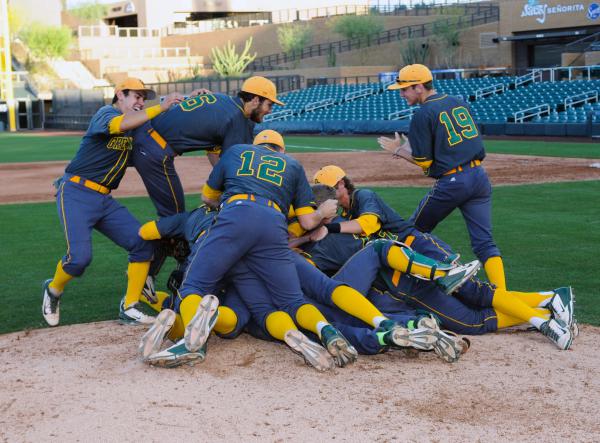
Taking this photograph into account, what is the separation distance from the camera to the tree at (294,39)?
61812 millimetres

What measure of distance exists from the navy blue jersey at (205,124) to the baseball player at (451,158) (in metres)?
1.43

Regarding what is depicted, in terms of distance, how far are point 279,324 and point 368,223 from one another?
50.3 inches

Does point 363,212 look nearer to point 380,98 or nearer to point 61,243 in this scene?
point 61,243

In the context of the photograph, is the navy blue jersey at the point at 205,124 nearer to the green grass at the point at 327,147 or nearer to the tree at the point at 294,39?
the green grass at the point at 327,147

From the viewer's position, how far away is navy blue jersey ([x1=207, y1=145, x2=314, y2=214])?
5.57 meters

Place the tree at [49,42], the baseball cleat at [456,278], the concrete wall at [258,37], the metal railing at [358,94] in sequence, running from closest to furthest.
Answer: the baseball cleat at [456,278]
the metal railing at [358,94]
the concrete wall at [258,37]
the tree at [49,42]

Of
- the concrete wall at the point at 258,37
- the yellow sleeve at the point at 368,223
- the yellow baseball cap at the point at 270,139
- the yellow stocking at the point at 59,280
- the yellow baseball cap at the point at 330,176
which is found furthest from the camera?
the concrete wall at the point at 258,37

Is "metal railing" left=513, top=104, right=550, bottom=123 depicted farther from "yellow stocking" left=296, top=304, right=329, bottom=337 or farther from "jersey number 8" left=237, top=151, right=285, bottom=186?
"yellow stocking" left=296, top=304, right=329, bottom=337

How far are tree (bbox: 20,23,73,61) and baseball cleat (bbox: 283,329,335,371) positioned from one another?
6455 cm

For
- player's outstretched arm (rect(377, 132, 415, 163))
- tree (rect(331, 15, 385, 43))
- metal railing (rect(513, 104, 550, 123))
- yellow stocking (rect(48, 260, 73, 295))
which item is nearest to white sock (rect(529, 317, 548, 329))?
player's outstretched arm (rect(377, 132, 415, 163))

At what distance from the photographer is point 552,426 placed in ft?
14.2

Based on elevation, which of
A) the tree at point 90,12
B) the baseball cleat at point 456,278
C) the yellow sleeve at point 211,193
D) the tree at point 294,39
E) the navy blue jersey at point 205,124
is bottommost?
the baseball cleat at point 456,278

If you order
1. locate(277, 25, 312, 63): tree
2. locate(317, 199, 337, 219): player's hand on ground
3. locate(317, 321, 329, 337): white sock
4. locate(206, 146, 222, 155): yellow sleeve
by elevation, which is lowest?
locate(317, 321, 329, 337): white sock

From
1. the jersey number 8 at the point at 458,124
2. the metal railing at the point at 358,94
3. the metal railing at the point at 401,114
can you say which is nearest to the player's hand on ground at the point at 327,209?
the jersey number 8 at the point at 458,124
